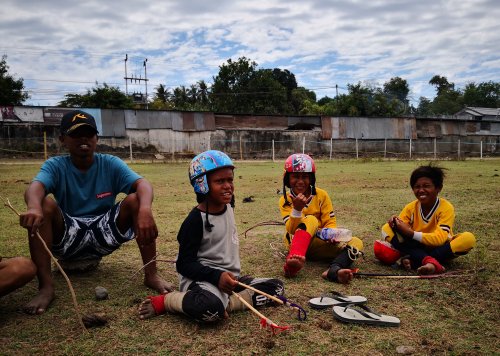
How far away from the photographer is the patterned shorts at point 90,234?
3.74m

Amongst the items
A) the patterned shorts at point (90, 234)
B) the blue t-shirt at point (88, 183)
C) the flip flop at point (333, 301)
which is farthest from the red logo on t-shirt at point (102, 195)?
the flip flop at point (333, 301)

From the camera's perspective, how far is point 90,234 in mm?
3799

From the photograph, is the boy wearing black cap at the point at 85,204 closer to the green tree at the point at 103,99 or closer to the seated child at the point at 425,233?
the seated child at the point at 425,233

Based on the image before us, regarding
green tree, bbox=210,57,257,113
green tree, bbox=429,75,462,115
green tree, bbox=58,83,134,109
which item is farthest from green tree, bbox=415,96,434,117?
green tree, bbox=58,83,134,109

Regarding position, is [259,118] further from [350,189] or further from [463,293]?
[463,293]

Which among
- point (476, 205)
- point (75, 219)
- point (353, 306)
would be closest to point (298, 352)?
point (353, 306)

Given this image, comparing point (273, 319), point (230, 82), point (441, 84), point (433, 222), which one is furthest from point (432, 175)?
point (441, 84)

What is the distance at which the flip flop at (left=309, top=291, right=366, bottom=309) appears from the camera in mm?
3268

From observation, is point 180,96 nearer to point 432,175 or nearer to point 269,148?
point 269,148

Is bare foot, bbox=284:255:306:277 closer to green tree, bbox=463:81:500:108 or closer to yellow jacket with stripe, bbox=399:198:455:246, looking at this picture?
yellow jacket with stripe, bbox=399:198:455:246

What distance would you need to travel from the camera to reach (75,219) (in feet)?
12.5

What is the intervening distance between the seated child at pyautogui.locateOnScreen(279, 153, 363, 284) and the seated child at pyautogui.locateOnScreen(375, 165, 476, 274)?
398 mm

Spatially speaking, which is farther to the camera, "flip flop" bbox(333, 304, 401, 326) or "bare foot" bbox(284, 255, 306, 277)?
"bare foot" bbox(284, 255, 306, 277)

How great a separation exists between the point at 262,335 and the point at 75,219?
2.04 meters
